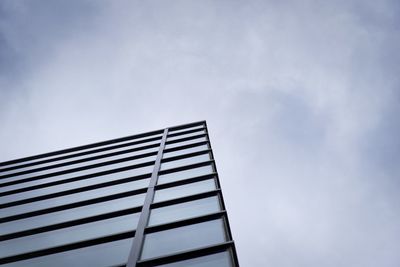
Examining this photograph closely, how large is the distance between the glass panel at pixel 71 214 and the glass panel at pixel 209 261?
12.1ft

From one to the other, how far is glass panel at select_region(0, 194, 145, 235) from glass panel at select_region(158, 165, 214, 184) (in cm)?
134

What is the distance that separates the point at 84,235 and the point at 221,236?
4166 millimetres

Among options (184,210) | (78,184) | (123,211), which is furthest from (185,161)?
(78,184)

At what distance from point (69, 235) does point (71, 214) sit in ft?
5.32

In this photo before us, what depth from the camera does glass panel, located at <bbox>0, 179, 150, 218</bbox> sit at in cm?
1206

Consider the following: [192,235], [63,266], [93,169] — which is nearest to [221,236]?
[192,235]

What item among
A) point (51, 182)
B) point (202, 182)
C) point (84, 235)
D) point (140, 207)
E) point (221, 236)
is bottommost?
point (221, 236)

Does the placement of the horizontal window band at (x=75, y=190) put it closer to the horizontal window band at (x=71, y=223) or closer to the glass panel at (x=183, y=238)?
the horizontal window band at (x=71, y=223)

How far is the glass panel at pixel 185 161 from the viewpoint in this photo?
43.6 ft

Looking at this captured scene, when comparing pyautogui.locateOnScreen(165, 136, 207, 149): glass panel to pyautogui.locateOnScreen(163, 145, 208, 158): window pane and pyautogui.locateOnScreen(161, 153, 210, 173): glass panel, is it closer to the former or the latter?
pyautogui.locateOnScreen(163, 145, 208, 158): window pane

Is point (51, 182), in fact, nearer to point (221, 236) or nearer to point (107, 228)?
point (107, 228)

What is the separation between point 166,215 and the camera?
30.1 feet

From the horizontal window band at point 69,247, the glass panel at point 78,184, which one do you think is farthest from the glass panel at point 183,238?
the glass panel at point 78,184

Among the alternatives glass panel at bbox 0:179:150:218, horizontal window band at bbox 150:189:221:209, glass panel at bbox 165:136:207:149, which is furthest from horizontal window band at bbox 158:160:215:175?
glass panel at bbox 165:136:207:149
